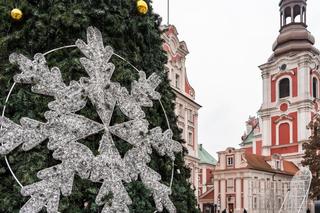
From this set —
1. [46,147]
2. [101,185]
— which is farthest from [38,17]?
[101,185]

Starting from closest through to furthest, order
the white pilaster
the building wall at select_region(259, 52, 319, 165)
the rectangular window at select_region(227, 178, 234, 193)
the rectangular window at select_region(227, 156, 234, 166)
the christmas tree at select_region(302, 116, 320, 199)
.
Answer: the christmas tree at select_region(302, 116, 320, 199) < the rectangular window at select_region(227, 178, 234, 193) < the rectangular window at select_region(227, 156, 234, 166) < the building wall at select_region(259, 52, 319, 165) < the white pilaster

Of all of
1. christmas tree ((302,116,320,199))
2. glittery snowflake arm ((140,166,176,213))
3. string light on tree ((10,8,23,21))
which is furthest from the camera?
christmas tree ((302,116,320,199))

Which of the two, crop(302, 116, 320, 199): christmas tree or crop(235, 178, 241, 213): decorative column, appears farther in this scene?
crop(235, 178, 241, 213): decorative column

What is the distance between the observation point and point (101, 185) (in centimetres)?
372

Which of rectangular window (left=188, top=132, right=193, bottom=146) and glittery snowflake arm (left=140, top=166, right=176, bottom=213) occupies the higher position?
rectangular window (left=188, top=132, right=193, bottom=146)

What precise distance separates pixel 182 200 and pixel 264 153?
141ft

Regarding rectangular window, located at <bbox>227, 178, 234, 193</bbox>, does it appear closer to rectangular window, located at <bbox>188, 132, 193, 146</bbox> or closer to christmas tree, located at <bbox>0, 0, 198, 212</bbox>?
rectangular window, located at <bbox>188, 132, 193, 146</bbox>

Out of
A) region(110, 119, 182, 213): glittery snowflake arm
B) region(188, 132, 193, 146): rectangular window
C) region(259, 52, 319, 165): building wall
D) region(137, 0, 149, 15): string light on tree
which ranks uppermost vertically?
region(259, 52, 319, 165): building wall

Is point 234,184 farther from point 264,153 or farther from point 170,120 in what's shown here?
point 170,120

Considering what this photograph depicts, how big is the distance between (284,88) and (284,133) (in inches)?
182

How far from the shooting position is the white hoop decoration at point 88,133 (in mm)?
3561

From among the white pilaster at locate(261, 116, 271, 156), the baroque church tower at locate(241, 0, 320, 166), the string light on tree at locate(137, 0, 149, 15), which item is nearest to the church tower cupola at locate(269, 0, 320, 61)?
the baroque church tower at locate(241, 0, 320, 166)

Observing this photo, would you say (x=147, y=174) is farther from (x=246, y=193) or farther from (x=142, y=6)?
(x=246, y=193)

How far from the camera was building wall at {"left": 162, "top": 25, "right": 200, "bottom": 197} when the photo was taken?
28.2m
